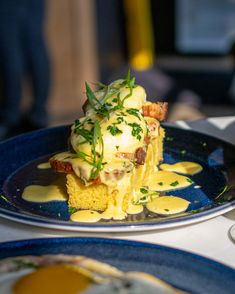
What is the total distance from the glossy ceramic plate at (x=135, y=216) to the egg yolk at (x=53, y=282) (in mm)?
295

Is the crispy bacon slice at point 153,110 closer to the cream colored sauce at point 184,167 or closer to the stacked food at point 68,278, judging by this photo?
the cream colored sauce at point 184,167

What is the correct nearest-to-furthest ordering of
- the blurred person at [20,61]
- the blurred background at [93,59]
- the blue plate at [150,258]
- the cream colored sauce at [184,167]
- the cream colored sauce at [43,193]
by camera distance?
the blue plate at [150,258] → the cream colored sauce at [43,193] → the cream colored sauce at [184,167] → the blurred person at [20,61] → the blurred background at [93,59]

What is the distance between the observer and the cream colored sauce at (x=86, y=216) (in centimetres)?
134

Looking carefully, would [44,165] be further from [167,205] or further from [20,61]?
[20,61]

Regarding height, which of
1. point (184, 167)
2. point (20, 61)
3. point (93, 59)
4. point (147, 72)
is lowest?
point (147, 72)

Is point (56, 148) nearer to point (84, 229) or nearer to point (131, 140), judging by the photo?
point (131, 140)

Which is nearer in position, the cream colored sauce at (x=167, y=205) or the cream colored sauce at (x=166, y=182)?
the cream colored sauce at (x=167, y=205)

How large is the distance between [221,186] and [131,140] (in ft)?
0.87

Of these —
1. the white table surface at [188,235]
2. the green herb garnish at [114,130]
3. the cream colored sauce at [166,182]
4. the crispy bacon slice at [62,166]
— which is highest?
the green herb garnish at [114,130]

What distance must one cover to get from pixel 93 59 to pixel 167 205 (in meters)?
3.40

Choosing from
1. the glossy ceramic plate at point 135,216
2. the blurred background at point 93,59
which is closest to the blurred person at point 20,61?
the blurred background at point 93,59

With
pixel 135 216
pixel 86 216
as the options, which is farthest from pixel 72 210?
pixel 135 216

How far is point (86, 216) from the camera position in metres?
1.35

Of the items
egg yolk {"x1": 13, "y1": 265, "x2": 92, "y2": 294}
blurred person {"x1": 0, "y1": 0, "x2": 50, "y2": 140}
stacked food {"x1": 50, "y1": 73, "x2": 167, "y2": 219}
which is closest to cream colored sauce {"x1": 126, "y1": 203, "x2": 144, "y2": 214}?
stacked food {"x1": 50, "y1": 73, "x2": 167, "y2": 219}
